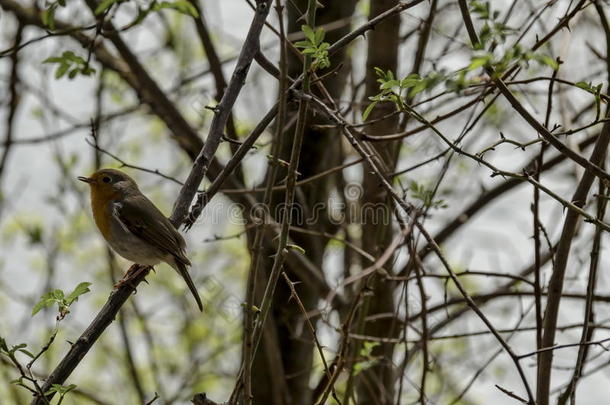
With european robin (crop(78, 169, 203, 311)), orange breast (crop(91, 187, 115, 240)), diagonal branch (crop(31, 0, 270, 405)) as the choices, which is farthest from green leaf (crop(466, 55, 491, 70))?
orange breast (crop(91, 187, 115, 240))

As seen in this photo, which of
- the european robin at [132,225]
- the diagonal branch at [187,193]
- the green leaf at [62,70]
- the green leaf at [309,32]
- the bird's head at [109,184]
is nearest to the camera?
the green leaf at [309,32]

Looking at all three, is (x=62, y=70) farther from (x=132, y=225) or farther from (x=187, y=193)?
(x=132, y=225)

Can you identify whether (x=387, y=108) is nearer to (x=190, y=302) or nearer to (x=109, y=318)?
(x=109, y=318)

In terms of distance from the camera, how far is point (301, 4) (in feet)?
16.6

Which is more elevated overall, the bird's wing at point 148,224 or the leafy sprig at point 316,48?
the bird's wing at point 148,224

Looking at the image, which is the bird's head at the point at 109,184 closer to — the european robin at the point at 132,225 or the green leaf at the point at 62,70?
the european robin at the point at 132,225

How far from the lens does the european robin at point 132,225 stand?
4.46 meters

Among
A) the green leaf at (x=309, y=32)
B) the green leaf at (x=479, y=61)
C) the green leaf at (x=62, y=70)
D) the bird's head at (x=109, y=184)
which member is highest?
the bird's head at (x=109, y=184)

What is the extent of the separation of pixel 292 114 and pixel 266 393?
1902mm

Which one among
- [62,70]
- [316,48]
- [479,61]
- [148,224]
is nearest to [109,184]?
[148,224]

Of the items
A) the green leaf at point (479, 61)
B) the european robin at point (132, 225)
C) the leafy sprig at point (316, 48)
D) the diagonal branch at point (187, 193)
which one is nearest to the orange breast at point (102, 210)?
the european robin at point (132, 225)

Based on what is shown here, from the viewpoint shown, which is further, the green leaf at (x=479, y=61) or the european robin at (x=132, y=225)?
the european robin at (x=132, y=225)

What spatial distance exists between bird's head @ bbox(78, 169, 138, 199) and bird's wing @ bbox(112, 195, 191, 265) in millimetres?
129

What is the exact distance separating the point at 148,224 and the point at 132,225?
22 centimetres
